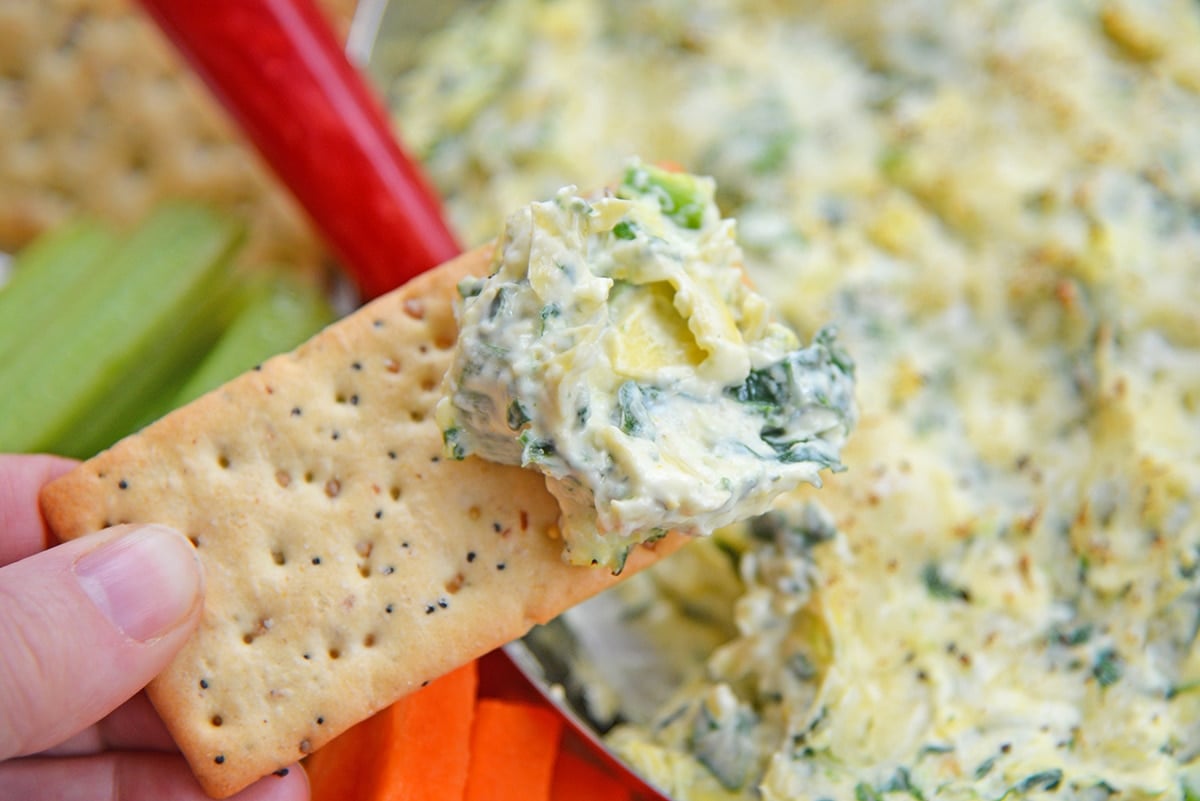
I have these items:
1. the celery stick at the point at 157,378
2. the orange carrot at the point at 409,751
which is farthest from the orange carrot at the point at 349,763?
the celery stick at the point at 157,378

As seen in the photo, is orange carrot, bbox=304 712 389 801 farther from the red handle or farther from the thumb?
the red handle

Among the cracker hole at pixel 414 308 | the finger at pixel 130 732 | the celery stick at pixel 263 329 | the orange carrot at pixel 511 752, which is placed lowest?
the orange carrot at pixel 511 752

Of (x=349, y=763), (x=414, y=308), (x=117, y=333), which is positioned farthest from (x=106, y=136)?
(x=349, y=763)

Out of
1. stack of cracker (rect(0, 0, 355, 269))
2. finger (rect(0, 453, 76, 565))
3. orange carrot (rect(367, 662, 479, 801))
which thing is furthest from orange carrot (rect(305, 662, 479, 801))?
stack of cracker (rect(0, 0, 355, 269))

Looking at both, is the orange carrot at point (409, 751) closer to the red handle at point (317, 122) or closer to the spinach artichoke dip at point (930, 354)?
the spinach artichoke dip at point (930, 354)

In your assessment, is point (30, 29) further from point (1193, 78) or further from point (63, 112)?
point (1193, 78)

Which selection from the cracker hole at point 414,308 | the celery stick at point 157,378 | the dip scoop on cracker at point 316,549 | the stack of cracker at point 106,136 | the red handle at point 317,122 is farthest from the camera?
the stack of cracker at point 106,136

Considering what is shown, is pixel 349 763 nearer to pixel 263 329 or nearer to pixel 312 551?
pixel 312 551
